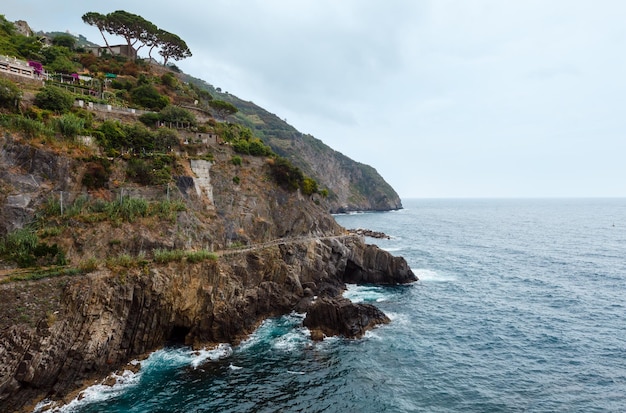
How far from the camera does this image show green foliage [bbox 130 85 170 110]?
6003 centimetres

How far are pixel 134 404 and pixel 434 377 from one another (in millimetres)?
24621

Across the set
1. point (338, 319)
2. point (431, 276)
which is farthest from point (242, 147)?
point (431, 276)

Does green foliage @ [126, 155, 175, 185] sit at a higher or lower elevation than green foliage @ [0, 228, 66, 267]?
higher

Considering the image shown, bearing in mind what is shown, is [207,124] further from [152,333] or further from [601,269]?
[601,269]

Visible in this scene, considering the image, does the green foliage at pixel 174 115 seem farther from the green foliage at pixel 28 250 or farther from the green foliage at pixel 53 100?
the green foliage at pixel 28 250

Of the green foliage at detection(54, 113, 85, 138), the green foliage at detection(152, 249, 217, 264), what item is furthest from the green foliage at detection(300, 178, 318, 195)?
the green foliage at detection(54, 113, 85, 138)

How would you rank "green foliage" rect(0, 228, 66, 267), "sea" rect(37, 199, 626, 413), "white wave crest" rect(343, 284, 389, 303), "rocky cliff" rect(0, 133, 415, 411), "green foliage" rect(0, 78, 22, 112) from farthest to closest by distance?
"white wave crest" rect(343, 284, 389, 303)
"green foliage" rect(0, 78, 22, 112)
"green foliage" rect(0, 228, 66, 267)
"sea" rect(37, 199, 626, 413)
"rocky cliff" rect(0, 133, 415, 411)

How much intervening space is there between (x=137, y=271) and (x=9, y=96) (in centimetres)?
2446

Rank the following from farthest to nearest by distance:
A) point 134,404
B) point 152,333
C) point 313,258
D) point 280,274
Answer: point 313,258 < point 280,274 < point 152,333 < point 134,404

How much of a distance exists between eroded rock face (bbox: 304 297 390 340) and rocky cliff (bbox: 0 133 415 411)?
0.16 metres

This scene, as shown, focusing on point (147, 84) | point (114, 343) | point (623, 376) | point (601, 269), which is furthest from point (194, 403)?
point (601, 269)

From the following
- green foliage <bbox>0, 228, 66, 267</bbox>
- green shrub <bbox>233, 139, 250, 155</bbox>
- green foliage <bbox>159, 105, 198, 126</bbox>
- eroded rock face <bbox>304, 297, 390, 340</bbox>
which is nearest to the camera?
green foliage <bbox>0, 228, 66, 267</bbox>

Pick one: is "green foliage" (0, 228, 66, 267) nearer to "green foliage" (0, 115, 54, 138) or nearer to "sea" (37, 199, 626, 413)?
"green foliage" (0, 115, 54, 138)

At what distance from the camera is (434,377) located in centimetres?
3106
